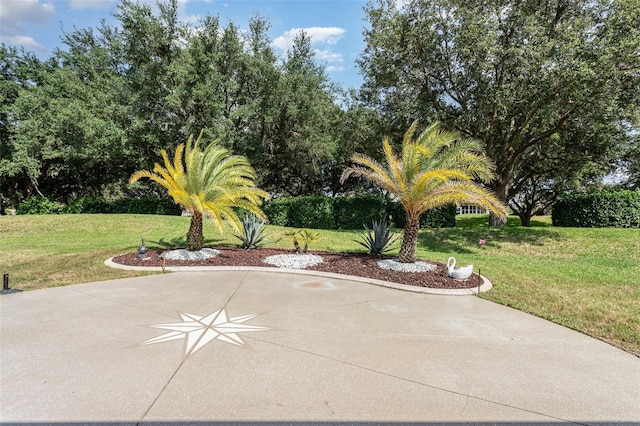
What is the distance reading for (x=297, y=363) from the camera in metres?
3.60

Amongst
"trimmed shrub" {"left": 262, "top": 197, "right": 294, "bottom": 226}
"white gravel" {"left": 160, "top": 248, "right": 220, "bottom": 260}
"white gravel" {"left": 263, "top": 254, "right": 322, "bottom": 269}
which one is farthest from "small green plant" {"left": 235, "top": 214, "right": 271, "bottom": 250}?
"trimmed shrub" {"left": 262, "top": 197, "right": 294, "bottom": 226}

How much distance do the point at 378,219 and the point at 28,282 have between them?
1322 centimetres

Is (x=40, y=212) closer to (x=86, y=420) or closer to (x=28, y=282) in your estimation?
(x=28, y=282)

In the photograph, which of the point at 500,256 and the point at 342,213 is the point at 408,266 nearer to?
the point at 500,256

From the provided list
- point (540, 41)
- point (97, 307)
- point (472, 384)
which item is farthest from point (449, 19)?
point (97, 307)

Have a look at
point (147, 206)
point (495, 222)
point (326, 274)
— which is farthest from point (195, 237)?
point (495, 222)

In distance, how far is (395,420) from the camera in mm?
2705

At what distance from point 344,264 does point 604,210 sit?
11640 millimetres

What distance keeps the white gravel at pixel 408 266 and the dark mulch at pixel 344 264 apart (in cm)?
17

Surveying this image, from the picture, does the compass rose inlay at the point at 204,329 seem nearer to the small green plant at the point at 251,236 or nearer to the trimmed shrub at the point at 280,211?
the small green plant at the point at 251,236

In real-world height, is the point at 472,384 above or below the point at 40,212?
below

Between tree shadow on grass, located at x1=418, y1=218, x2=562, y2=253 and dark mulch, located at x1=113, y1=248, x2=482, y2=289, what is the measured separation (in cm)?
392

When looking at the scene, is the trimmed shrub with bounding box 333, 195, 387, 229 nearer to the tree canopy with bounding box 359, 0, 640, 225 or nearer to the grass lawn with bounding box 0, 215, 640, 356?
the grass lawn with bounding box 0, 215, 640, 356

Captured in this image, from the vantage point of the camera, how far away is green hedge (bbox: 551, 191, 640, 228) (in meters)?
12.7
